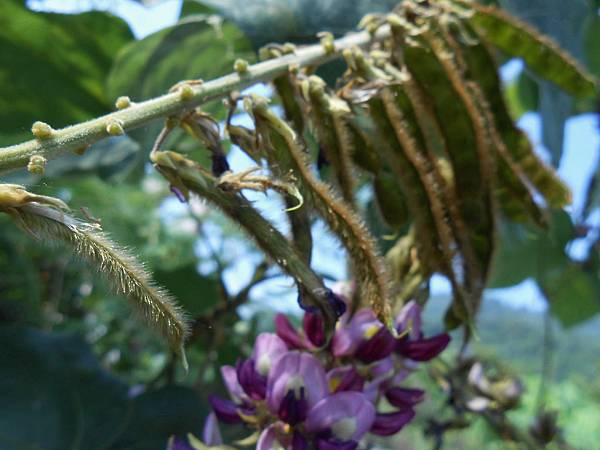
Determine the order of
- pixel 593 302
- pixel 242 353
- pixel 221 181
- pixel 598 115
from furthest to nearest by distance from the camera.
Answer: pixel 593 302
pixel 598 115
pixel 242 353
pixel 221 181

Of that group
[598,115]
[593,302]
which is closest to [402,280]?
[598,115]

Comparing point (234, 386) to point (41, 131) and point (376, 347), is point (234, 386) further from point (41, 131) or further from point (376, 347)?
point (41, 131)

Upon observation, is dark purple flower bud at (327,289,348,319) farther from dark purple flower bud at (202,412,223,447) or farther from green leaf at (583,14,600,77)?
green leaf at (583,14,600,77)

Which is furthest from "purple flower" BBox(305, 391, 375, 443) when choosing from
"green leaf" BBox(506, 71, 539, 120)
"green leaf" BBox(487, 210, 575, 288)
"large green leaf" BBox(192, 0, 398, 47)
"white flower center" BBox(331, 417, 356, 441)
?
"green leaf" BBox(506, 71, 539, 120)

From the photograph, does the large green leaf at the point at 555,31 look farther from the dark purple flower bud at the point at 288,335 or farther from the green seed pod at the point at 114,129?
the green seed pod at the point at 114,129

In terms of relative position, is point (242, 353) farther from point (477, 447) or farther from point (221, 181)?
point (477, 447)

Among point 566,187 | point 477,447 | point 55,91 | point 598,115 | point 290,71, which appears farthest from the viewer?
point 477,447
